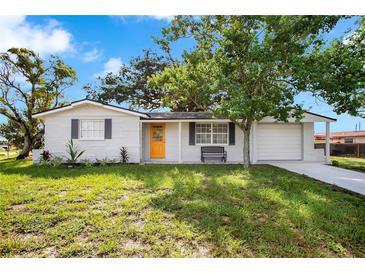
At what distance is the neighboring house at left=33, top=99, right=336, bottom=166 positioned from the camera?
35.1ft

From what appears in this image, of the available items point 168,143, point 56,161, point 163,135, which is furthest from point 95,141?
point 168,143

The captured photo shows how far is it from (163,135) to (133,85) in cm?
1008

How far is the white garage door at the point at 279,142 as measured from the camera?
452 inches

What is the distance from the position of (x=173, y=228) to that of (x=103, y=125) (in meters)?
8.79

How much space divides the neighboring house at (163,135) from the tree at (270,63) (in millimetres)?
2568

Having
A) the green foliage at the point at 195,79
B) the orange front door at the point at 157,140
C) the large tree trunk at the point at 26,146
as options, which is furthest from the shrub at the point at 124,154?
the large tree trunk at the point at 26,146

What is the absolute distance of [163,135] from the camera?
11.7 meters

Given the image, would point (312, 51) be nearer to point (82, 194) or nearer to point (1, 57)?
point (82, 194)

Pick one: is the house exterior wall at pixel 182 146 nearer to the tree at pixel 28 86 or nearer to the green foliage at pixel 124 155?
the green foliage at pixel 124 155

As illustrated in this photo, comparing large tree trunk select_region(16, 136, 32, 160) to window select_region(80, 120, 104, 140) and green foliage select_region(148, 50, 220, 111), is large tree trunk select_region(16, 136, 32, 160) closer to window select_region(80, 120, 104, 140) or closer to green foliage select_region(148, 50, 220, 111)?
window select_region(80, 120, 104, 140)

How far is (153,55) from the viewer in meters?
19.9

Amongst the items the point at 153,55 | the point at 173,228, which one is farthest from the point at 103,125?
the point at 153,55
